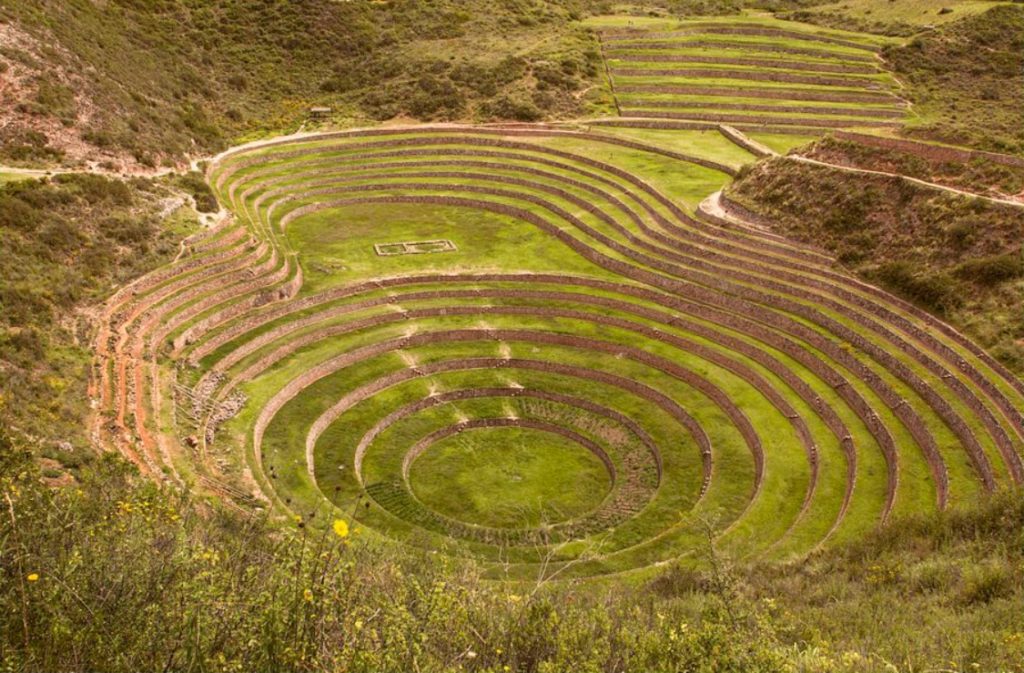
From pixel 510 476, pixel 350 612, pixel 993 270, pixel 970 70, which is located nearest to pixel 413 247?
pixel 510 476

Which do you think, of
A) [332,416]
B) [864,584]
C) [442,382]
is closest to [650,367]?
[442,382]

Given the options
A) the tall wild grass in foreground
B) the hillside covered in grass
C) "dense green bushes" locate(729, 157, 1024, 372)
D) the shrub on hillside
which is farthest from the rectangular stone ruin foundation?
the tall wild grass in foreground

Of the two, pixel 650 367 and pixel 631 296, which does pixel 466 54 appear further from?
pixel 650 367

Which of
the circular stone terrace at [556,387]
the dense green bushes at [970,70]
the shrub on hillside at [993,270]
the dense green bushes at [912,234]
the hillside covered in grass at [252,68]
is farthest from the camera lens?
the dense green bushes at [970,70]

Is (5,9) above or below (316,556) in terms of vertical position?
above

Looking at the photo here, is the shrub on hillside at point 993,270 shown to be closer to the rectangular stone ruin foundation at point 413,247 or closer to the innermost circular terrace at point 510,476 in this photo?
the innermost circular terrace at point 510,476

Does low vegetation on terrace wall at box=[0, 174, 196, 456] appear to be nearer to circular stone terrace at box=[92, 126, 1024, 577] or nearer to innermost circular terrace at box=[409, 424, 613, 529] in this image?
circular stone terrace at box=[92, 126, 1024, 577]

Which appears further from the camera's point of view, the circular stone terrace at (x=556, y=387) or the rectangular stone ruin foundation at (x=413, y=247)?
the rectangular stone ruin foundation at (x=413, y=247)

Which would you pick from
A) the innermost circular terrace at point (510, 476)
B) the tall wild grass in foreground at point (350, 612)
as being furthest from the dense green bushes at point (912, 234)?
the tall wild grass in foreground at point (350, 612)
